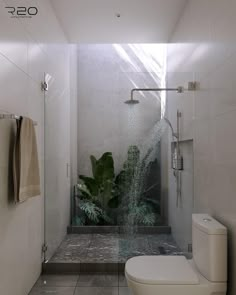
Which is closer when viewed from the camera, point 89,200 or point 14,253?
point 14,253

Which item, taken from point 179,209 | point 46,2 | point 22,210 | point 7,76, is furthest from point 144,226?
point 46,2

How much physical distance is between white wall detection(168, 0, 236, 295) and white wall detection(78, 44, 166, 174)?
2.61 ft

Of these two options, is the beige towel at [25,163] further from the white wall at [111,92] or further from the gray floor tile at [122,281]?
the white wall at [111,92]

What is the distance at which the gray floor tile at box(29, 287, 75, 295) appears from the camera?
258cm

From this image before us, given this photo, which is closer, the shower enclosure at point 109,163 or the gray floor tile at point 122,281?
the gray floor tile at point 122,281

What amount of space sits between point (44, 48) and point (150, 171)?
5.83 feet

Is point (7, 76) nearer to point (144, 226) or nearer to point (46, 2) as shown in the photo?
point (46, 2)

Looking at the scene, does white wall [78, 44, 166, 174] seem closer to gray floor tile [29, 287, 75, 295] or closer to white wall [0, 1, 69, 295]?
white wall [0, 1, 69, 295]

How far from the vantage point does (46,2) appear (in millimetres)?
2875

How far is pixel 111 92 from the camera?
4051mm

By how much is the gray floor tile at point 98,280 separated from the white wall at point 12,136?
440 mm

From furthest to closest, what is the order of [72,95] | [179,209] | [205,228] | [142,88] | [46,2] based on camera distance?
[72,95] < [142,88] < [179,209] < [46,2] < [205,228]

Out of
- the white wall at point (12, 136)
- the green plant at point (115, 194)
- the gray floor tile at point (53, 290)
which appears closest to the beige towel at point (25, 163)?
the white wall at point (12, 136)

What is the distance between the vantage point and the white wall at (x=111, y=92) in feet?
12.5
